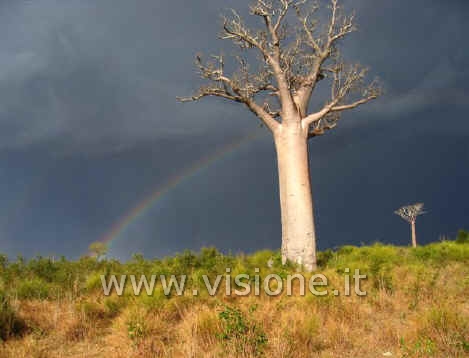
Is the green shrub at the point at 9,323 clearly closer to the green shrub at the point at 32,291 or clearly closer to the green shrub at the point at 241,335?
the green shrub at the point at 32,291

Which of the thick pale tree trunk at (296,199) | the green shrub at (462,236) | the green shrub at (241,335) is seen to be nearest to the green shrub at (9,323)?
the green shrub at (241,335)

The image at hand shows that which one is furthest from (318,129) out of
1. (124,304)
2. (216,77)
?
(124,304)

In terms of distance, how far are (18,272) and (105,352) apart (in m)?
6.14

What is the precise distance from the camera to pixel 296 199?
9398 millimetres

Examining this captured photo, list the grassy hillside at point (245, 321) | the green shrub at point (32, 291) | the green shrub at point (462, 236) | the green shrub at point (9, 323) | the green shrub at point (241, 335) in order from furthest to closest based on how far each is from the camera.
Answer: the green shrub at point (462, 236)
the green shrub at point (32, 291)
the green shrub at point (9, 323)
the grassy hillside at point (245, 321)
the green shrub at point (241, 335)

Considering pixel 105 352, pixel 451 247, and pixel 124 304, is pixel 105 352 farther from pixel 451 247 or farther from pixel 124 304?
pixel 451 247

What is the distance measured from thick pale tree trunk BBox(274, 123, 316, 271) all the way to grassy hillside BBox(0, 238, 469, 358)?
1473mm

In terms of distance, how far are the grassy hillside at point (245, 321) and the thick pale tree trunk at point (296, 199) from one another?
58.0 inches

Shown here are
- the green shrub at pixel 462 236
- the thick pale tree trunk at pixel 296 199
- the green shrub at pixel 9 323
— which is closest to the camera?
the green shrub at pixel 9 323

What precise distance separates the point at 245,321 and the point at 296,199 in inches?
208

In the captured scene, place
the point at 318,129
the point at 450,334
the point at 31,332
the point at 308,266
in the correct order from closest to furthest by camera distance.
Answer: the point at 450,334 → the point at 31,332 → the point at 308,266 → the point at 318,129

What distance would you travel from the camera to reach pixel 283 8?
11.0 metres

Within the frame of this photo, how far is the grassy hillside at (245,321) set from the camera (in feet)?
13.4

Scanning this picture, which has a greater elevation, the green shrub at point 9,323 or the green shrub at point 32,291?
the green shrub at point 32,291
